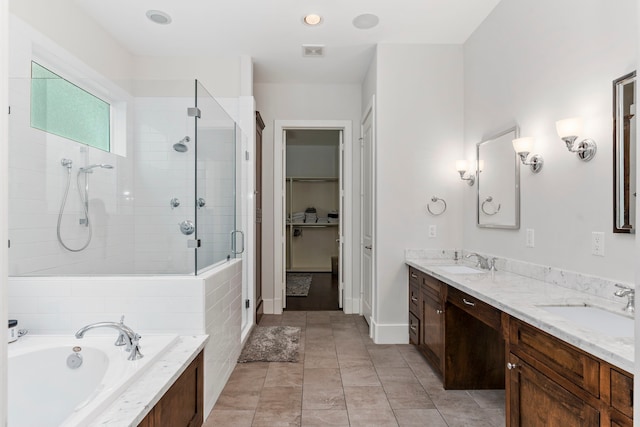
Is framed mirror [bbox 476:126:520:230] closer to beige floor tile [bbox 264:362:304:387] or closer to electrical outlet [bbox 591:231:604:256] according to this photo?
electrical outlet [bbox 591:231:604:256]

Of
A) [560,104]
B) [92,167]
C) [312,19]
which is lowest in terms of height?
[92,167]

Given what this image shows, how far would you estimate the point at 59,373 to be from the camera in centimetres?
169

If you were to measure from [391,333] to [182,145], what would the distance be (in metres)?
2.55

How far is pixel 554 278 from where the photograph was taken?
2127 millimetres

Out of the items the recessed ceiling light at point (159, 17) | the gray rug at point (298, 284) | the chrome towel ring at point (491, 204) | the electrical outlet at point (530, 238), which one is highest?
the recessed ceiling light at point (159, 17)

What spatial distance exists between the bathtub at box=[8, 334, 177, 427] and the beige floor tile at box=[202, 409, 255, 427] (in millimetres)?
624

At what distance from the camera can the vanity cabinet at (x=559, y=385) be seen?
1.08 meters

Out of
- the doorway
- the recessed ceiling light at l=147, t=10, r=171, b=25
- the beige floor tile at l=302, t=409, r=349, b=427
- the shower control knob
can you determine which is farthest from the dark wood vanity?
the doorway

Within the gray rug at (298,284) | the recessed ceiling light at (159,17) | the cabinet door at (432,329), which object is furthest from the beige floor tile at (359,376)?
the recessed ceiling light at (159,17)

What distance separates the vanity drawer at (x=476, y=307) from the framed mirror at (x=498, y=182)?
0.73m

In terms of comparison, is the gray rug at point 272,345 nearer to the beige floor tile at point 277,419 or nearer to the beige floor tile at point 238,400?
the beige floor tile at point 238,400

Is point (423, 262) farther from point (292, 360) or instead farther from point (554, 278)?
point (292, 360)

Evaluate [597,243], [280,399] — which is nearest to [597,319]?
[597,243]

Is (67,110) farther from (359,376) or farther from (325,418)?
(359,376)
